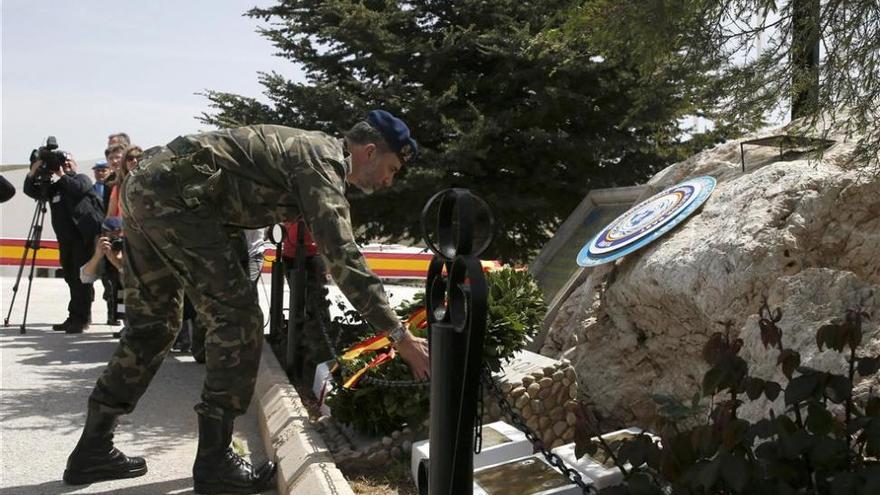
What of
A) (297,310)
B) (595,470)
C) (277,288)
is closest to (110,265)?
(277,288)

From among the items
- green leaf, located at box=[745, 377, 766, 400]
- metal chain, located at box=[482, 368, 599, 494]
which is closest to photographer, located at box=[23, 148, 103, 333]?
metal chain, located at box=[482, 368, 599, 494]

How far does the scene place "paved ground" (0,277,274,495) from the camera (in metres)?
4.39

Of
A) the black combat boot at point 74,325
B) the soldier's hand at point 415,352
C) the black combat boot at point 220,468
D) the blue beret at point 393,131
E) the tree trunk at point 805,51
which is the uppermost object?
the tree trunk at point 805,51

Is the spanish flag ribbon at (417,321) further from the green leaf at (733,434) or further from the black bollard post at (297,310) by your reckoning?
the green leaf at (733,434)

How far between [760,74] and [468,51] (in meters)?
5.14

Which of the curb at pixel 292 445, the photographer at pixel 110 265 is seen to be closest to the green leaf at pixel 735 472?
the curb at pixel 292 445

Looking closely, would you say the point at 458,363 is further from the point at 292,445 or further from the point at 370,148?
the point at 292,445

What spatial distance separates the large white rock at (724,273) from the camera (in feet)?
14.1

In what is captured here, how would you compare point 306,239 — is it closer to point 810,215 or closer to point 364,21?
point 364,21

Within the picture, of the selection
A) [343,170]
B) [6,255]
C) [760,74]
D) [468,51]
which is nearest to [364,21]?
[468,51]

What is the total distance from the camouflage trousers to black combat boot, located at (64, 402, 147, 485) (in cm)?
7

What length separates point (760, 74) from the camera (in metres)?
3.71

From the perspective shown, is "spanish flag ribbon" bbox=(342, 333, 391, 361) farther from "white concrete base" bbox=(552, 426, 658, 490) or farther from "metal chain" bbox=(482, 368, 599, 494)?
"metal chain" bbox=(482, 368, 599, 494)

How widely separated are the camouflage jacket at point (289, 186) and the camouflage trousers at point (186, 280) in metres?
0.10
